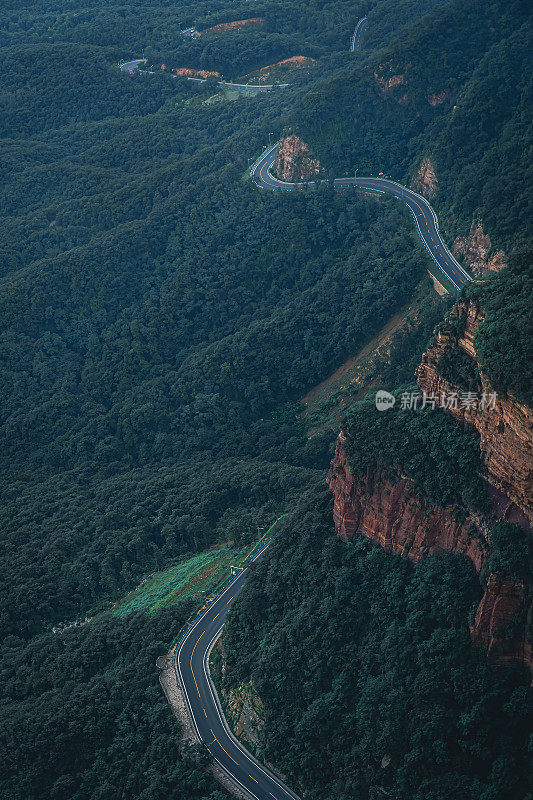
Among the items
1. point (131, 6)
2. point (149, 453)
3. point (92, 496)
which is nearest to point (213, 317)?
point (149, 453)

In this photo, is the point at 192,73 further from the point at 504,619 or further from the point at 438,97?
the point at 504,619

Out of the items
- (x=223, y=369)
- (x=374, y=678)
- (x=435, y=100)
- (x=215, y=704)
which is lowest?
(x=215, y=704)

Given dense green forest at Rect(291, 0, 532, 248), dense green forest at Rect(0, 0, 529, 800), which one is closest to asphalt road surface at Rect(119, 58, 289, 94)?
dense green forest at Rect(0, 0, 529, 800)

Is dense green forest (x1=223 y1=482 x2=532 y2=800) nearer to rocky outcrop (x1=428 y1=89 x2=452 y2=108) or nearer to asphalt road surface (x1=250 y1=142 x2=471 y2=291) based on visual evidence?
asphalt road surface (x1=250 y1=142 x2=471 y2=291)

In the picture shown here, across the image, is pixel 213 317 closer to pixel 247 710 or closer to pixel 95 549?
pixel 95 549

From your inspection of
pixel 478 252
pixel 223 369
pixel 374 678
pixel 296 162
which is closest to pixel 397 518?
pixel 374 678

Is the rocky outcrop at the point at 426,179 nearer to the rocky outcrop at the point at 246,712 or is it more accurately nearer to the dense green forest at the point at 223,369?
the dense green forest at the point at 223,369
